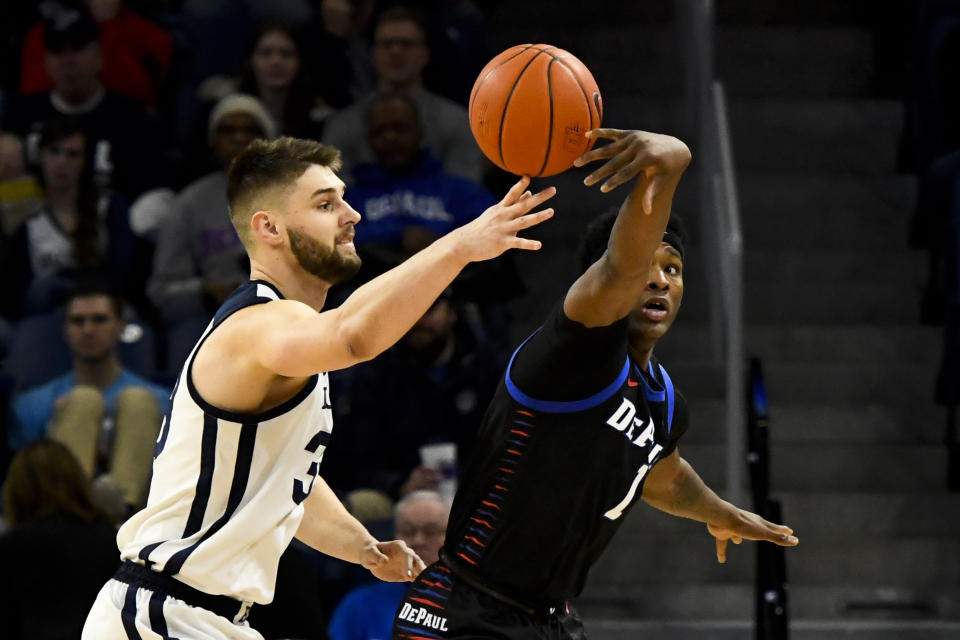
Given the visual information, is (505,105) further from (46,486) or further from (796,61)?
(796,61)

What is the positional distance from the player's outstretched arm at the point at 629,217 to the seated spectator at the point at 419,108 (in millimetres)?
4245

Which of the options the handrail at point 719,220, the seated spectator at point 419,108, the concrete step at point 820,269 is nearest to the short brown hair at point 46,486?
the seated spectator at point 419,108

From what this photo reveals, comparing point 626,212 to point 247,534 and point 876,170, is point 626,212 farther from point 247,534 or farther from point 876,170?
point 876,170

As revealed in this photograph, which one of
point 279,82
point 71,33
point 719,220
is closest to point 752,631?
point 719,220

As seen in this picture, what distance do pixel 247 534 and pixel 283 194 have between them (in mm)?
814

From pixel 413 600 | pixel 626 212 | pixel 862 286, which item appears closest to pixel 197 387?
pixel 413 600

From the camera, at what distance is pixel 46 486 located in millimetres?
5734

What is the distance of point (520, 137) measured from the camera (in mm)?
3861

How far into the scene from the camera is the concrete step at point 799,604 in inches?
261

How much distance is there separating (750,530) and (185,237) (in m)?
4.02

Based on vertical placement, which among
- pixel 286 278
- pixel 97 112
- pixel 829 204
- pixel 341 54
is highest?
pixel 341 54

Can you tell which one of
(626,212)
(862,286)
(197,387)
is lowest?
(862,286)

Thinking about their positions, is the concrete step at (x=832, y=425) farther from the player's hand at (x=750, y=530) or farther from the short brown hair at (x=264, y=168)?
the short brown hair at (x=264, y=168)

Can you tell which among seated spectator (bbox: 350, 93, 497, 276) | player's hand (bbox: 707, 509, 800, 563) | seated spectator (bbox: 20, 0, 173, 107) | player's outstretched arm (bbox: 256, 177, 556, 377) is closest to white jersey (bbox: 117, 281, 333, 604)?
player's outstretched arm (bbox: 256, 177, 556, 377)
